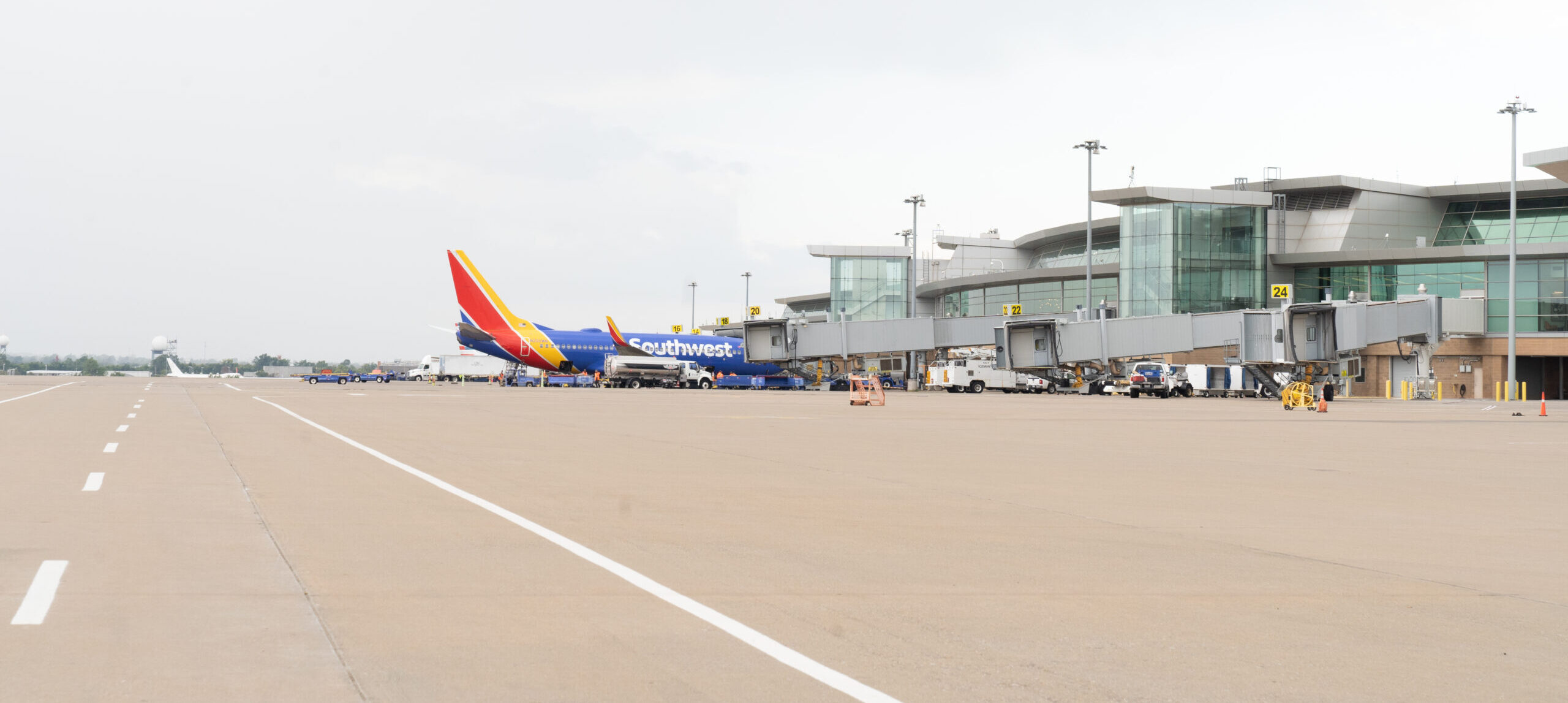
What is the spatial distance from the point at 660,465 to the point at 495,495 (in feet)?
14.3

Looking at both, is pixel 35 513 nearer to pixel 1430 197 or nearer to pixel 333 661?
pixel 333 661

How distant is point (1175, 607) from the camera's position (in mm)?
7473

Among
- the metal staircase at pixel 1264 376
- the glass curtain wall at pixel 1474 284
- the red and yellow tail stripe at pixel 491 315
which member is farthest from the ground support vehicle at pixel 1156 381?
the red and yellow tail stripe at pixel 491 315

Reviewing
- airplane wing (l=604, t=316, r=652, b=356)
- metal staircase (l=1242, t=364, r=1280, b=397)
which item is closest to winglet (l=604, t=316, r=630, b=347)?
airplane wing (l=604, t=316, r=652, b=356)

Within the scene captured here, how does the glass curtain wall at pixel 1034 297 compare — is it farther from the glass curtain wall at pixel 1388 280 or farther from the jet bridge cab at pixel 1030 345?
the jet bridge cab at pixel 1030 345

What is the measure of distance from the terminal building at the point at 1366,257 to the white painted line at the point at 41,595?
2630 inches

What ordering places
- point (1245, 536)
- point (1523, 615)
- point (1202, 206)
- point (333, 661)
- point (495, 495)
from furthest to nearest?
point (1202, 206) < point (495, 495) < point (1245, 536) < point (1523, 615) < point (333, 661)

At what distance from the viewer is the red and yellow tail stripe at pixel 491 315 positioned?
275ft

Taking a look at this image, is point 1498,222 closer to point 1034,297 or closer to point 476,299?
point 1034,297

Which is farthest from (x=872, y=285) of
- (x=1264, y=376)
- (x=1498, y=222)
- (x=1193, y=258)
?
(x=1264, y=376)

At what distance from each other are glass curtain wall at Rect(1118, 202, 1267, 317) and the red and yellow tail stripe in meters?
39.6

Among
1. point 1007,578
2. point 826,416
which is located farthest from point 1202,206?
point 1007,578

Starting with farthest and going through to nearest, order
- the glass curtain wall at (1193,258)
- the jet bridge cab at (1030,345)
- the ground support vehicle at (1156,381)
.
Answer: the glass curtain wall at (1193,258)
the jet bridge cab at (1030,345)
the ground support vehicle at (1156,381)

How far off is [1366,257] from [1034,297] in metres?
25.9
